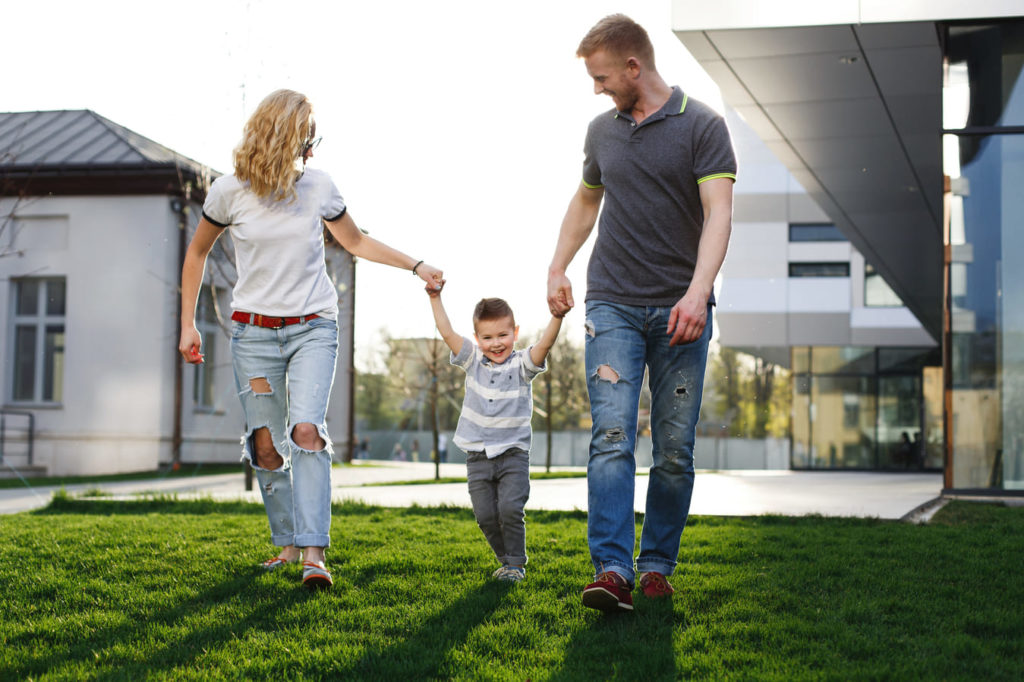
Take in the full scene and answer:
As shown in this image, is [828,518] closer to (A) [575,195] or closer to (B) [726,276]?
(A) [575,195]

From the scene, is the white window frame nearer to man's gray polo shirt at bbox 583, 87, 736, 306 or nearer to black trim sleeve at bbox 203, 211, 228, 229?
black trim sleeve at bbox 203, 211, 228, 229

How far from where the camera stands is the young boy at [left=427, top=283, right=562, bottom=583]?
4516mm

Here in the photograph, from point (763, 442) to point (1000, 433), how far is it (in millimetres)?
28472

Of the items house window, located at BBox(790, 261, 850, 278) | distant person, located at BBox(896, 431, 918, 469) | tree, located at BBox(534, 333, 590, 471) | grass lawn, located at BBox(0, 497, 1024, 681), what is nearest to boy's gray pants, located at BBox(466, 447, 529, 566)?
grass lawn, located at BBox(0, 497, 1024, 681)

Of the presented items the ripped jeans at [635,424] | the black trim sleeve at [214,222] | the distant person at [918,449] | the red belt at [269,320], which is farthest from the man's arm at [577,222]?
the distant person at [918,449]

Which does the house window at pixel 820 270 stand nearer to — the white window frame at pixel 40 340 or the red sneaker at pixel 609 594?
the white window frame at pixel 40 340

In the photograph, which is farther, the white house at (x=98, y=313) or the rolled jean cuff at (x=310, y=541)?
the white house at (x=98, y=313)

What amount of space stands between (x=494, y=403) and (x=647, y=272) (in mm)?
A: 1103

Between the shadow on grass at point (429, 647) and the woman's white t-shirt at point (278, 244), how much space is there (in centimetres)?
138

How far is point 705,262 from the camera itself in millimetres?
3568

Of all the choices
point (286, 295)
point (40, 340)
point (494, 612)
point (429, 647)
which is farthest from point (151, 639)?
point (40, 340)

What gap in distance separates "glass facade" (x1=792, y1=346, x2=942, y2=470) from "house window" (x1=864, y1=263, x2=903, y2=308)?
4.56 ft

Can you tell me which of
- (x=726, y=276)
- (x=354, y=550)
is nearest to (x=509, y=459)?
(x=354, y=550)

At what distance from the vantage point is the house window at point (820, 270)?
2998 centimetres
